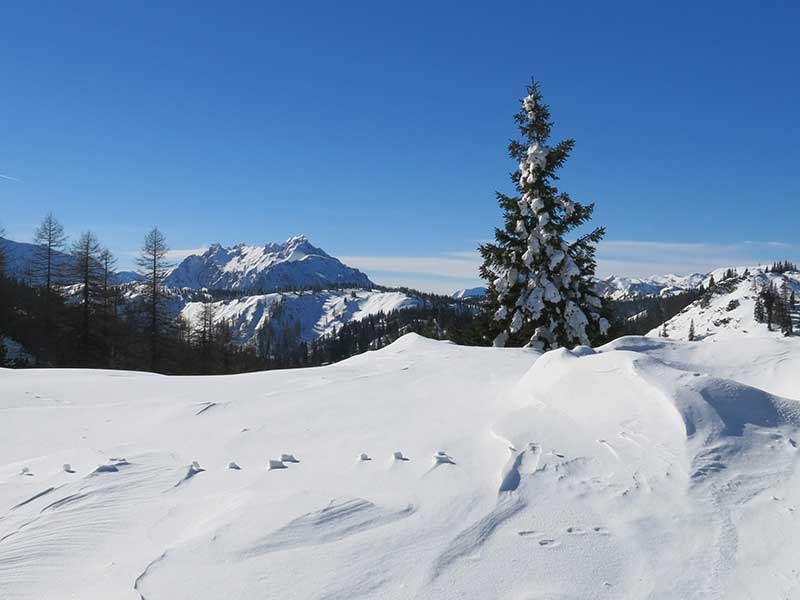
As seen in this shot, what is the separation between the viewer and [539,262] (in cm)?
1591

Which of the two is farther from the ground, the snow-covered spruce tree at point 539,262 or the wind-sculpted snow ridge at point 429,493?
the snow-covered spruce tree at point 539,262

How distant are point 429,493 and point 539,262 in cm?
1386

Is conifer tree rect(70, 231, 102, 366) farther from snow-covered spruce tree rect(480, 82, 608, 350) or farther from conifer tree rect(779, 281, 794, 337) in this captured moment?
conifer tree rect(779, 281, 794, 337)

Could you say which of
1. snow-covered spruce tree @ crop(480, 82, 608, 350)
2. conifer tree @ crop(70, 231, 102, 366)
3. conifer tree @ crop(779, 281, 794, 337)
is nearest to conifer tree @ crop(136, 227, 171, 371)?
conifer tree @ crop(70, 231, 102, 366)

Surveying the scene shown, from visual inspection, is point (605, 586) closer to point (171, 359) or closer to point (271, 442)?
point (271, 442)

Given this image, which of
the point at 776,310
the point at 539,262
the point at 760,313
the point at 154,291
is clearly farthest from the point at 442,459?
the point at 760,313

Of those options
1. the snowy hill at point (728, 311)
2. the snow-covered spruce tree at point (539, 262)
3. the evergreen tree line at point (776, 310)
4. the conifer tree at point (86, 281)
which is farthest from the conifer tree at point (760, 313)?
the conifer tree at point (86, 281)

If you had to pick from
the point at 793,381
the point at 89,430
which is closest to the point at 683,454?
the point at 793,381

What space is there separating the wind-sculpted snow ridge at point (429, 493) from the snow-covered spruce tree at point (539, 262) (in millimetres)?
9838

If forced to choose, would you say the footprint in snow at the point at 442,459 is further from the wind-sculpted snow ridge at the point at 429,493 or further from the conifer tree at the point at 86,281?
the conifer tree at the point at 86,281

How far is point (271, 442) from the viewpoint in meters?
4.20

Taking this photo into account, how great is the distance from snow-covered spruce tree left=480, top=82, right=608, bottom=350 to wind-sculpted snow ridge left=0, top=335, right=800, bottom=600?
32.3 ft

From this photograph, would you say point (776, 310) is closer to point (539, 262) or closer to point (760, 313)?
point (760, 313)

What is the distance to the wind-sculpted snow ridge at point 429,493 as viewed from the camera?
2281 mm
